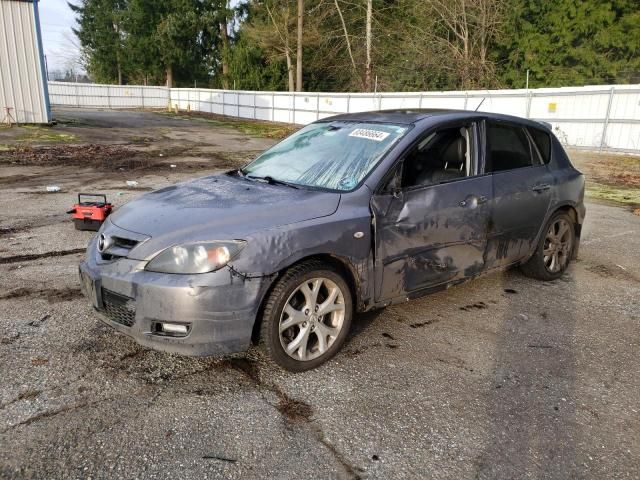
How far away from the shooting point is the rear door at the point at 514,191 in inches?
165

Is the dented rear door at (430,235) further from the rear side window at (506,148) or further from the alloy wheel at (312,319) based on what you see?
the alloy wheel at (312,319)

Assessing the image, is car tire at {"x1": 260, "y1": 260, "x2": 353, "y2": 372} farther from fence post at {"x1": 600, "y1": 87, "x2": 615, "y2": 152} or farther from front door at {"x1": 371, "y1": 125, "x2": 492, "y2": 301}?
fence post at {"x1": 600, "y1": 87, "x2": 615, "y2": 152}

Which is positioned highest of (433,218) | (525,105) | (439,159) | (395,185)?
(525,105)

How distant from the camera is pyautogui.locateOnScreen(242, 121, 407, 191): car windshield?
3.62 metres

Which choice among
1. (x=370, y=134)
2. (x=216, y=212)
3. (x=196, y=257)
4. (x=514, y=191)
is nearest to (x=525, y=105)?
(x=514, y=191)

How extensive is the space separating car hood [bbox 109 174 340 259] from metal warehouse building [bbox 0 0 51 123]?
64.4ft

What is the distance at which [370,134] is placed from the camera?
3.91 meters

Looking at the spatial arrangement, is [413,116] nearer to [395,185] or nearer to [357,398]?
[395,185]

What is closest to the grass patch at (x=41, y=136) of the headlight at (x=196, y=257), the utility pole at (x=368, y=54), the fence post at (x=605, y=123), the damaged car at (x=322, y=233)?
the damaged car at (x=322, y=233)

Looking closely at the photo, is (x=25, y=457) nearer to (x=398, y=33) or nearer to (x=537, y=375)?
(x=537, y=375)

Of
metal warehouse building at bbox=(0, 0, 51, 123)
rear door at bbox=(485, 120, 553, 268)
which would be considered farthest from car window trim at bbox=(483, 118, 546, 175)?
metal warehouse building at bbox=(0, 0, 51, 123)

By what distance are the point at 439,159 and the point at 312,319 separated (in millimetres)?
1723

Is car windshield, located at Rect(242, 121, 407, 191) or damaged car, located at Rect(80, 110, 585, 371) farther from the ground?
car windshield, located at Rect(242, 121, 407, 191)

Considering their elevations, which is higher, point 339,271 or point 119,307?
point 339,271
